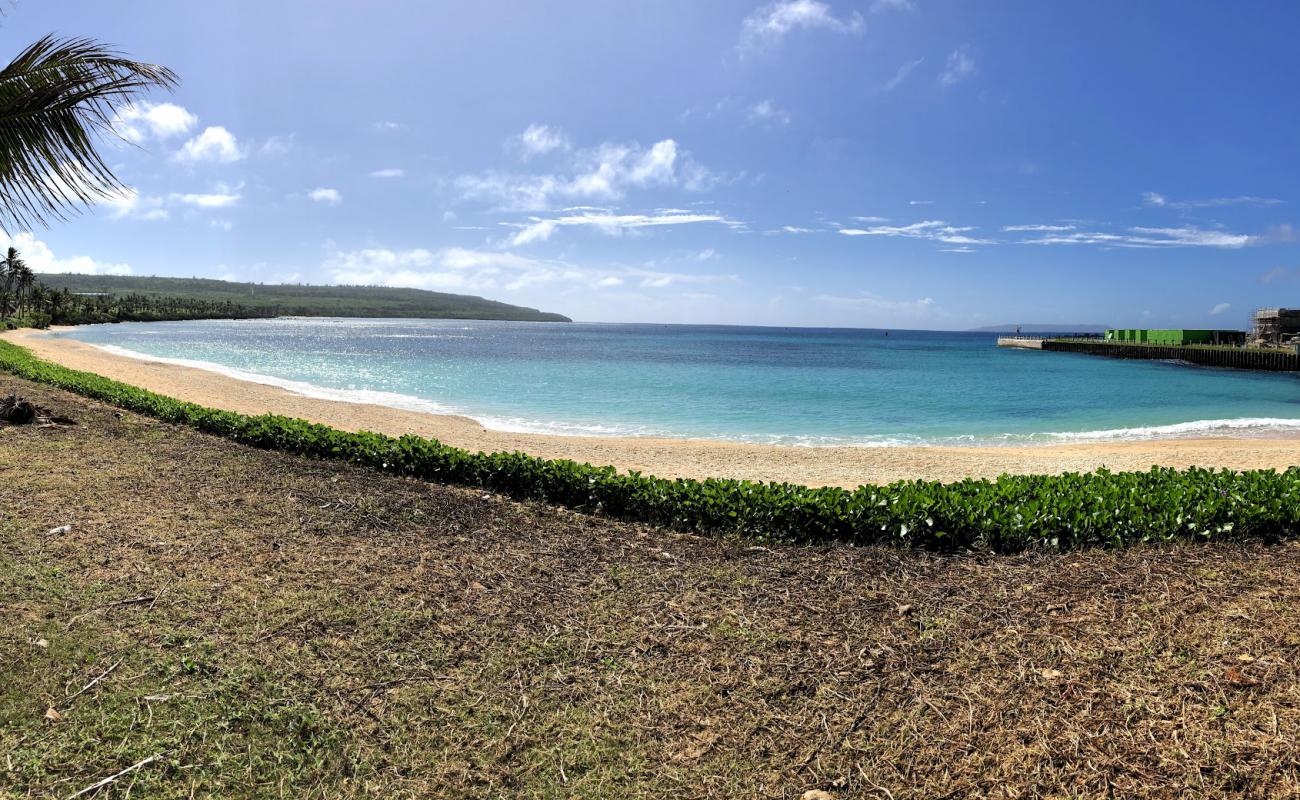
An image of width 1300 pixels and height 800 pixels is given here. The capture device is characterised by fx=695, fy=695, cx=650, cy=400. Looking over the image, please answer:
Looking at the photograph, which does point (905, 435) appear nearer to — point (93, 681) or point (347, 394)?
point (93, 681)

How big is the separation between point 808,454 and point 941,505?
11182 mm

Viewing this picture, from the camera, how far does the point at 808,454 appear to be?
1783 cm

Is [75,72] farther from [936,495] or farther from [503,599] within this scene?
[936,495]

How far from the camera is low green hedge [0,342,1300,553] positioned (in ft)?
21.2

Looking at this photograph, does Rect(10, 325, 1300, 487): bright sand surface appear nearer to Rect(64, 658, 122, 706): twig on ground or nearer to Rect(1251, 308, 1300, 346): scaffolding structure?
Rect(64, 658, 122, 706): twig on ground

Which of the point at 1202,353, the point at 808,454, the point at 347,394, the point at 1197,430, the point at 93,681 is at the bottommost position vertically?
the point at 808,454

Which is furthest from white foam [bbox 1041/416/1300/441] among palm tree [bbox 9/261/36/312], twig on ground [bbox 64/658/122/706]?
palm tree [bbox 9/261/36/312]

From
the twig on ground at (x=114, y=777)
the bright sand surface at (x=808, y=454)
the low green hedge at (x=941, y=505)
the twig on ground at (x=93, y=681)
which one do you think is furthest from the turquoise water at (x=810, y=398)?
the twig on ground at (x=114, y=777)

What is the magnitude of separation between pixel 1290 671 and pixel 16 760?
6.93 metres

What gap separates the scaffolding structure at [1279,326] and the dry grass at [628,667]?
80.8 m

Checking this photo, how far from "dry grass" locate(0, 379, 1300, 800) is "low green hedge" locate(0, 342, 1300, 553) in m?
0.40

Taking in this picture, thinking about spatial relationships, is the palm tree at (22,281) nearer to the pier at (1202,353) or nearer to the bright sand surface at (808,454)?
the bright sand surface at (808,454)

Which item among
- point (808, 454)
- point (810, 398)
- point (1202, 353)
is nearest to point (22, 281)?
point (810, 398)

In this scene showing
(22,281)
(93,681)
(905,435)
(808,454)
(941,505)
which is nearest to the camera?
(93,681)
